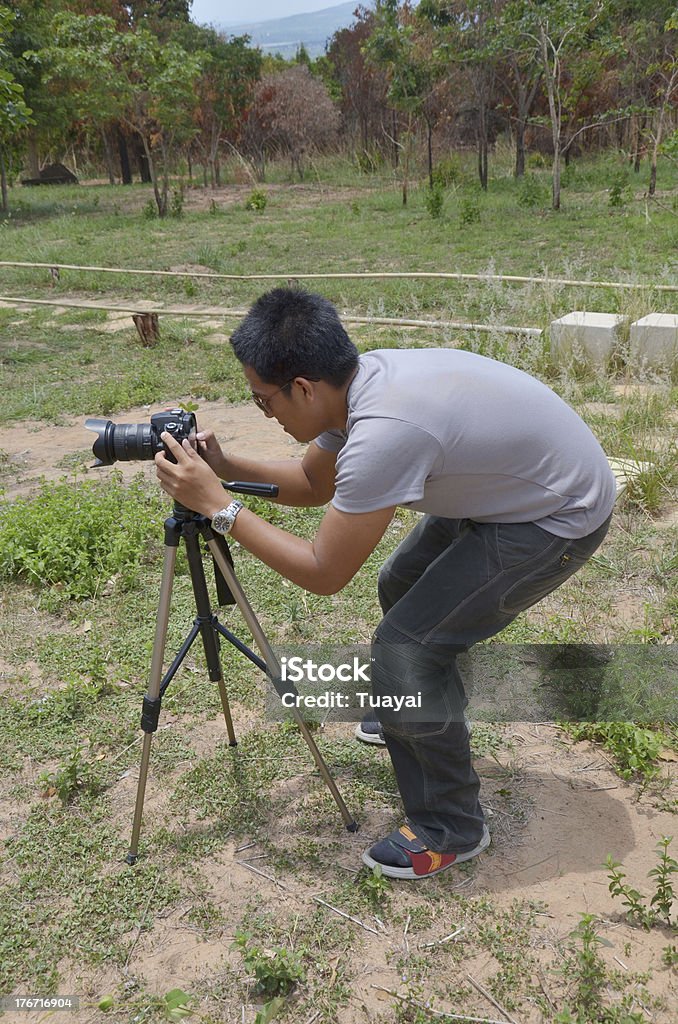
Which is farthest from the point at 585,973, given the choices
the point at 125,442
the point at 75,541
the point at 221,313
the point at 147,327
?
the point at 221,313

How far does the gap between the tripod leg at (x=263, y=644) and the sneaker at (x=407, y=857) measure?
0.15 meters

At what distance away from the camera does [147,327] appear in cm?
764

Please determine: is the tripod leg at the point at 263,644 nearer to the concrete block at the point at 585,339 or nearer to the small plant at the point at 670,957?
the small plant at the point at 670,957

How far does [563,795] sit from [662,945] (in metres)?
0.57

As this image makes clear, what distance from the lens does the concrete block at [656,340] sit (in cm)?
567

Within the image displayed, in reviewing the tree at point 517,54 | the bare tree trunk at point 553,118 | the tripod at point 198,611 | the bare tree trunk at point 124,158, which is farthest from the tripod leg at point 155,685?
the bare tree trunk at point 124,158

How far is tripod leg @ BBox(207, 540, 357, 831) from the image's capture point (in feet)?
7.39

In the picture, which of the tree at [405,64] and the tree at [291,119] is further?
the tree at [291,119]

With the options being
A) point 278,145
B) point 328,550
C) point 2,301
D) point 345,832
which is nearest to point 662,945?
point 345,832

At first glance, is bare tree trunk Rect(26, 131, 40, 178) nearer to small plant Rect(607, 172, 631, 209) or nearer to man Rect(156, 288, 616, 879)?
small plant Rect(607, 172, 631, 209)

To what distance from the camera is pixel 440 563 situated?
2127 mm

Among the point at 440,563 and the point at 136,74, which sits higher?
the point at 136,74

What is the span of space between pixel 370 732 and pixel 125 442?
51.5 inches

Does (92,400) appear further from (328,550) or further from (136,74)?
(136,74)
